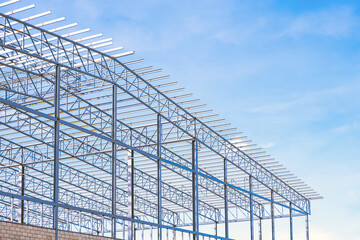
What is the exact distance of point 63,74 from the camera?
31.5m

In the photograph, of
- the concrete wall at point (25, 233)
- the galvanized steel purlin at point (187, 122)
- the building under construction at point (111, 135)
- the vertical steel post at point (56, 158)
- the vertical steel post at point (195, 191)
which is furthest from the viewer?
the vertical steel post at point (195, 191)

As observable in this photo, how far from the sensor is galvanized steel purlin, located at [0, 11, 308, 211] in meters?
28.6

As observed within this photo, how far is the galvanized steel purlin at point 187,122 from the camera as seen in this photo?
93.9ft

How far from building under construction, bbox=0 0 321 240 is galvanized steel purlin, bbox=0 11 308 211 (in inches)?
2.9

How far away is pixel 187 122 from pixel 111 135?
7749mm

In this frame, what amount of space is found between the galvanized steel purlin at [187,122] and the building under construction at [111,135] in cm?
7

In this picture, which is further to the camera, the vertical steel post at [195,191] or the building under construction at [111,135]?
the vertical steel post at [195,191]

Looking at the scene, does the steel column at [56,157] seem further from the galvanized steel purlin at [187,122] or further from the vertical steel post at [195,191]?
the vertical steel post at [195,191]

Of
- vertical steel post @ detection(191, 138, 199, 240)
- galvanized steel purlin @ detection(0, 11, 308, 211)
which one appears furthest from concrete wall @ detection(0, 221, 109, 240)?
vertical steel post @ detection(191, 138, 199, 240)

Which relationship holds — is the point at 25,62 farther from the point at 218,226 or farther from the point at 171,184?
the point at 218,226

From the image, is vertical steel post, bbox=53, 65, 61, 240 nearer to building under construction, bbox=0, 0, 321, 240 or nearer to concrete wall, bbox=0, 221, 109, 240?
building under construction, bbox=0, 0, 321, 240

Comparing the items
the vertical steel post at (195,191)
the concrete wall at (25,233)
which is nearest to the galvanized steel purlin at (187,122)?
the vertical steel post at (195,191)

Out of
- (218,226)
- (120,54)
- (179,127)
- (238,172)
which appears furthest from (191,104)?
(218,226)

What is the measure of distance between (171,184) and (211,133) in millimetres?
15365
